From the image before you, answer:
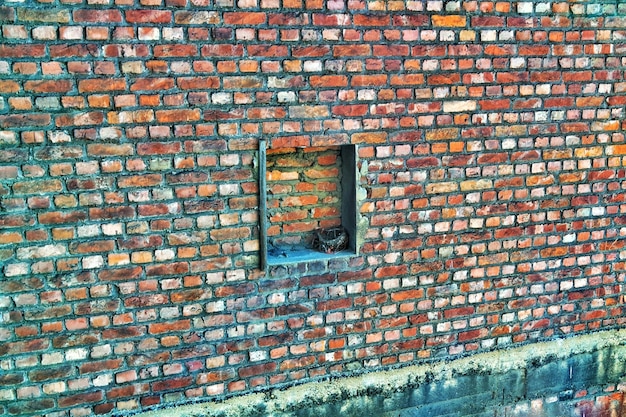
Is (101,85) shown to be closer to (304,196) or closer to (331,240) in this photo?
(304,196)

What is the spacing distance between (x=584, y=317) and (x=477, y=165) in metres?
1.31

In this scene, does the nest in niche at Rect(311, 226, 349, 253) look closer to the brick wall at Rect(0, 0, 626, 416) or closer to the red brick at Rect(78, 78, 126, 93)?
the brick wall at Rect(0, 0, 626, 416)

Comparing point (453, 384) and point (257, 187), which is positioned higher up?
point (257, 187)

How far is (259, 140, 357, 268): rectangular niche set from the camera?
113 inches

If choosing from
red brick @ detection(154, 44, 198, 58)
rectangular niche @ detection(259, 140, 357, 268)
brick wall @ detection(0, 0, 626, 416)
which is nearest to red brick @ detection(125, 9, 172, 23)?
brick wall @ detection(0, 0, 626, 416)

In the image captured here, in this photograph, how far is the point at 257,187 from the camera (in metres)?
2.70

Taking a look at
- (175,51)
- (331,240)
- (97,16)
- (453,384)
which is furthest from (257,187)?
(453,384)

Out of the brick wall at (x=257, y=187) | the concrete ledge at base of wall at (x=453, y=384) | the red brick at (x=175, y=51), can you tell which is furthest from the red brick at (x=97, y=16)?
the concrete ledge at base of wall at (x=453, y=384)

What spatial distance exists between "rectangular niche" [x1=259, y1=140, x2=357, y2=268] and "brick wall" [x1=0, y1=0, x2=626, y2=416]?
0.10m

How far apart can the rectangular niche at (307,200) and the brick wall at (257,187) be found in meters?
0.10

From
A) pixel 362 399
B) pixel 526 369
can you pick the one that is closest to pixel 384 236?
pixel 362 399

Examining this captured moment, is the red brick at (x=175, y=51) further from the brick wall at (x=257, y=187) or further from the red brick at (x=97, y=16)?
the red brick at (x=97, y=16)

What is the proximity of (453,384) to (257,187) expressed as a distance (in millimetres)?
1719

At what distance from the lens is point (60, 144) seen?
7.91ft
